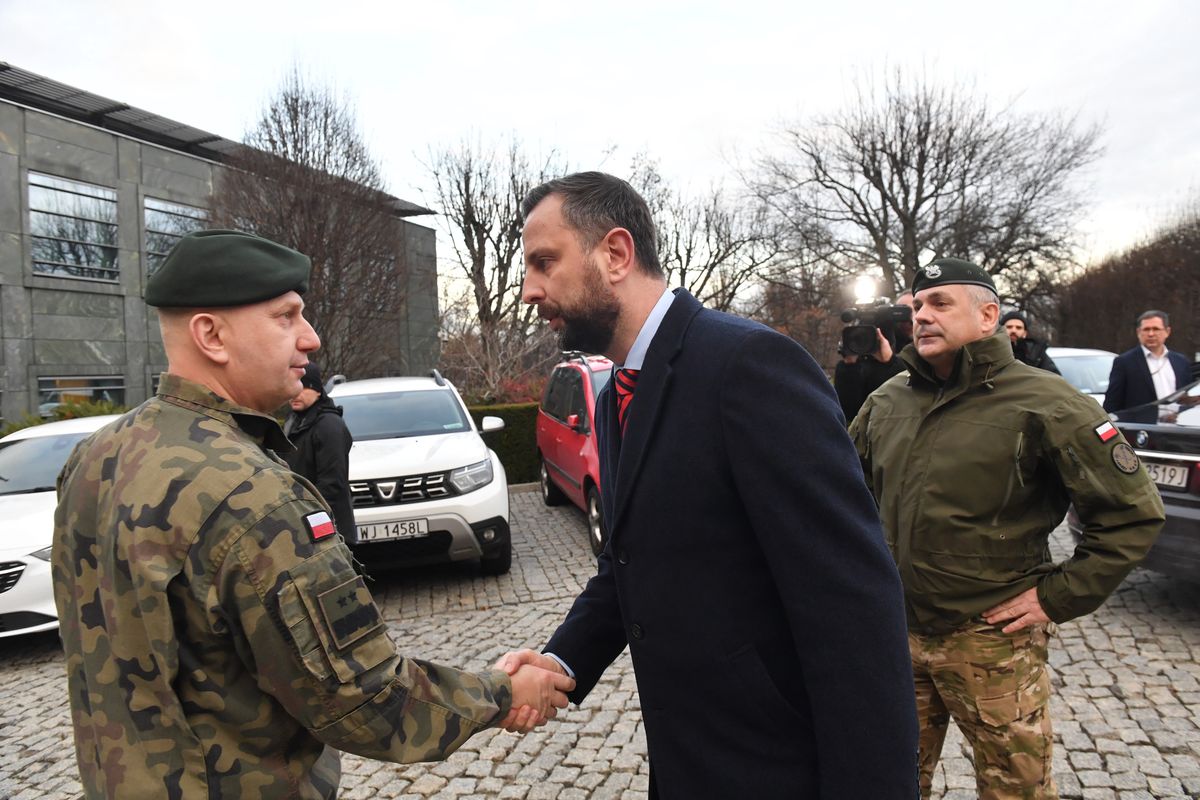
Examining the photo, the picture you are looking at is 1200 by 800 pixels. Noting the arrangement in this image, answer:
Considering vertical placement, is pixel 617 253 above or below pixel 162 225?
below

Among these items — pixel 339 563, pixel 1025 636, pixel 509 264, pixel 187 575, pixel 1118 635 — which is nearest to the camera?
pixel 187 575

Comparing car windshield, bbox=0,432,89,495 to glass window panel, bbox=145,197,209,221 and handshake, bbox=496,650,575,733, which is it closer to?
handshake, bbox=496,650,575,733

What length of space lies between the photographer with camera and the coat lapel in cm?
393

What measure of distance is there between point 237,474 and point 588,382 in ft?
22.1

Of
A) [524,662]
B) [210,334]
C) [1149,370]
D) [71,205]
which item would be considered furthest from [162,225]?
[524,662]

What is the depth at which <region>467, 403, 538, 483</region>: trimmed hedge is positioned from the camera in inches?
493

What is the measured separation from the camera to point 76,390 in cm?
1983

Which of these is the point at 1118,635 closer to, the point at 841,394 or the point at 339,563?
the point at 841,394

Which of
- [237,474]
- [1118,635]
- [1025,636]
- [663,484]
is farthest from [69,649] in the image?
[1118,635]

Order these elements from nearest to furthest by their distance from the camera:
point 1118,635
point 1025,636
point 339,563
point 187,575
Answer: point 187,575
point 339,563
point 1025,636
point 1118,635

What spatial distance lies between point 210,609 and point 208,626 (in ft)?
0.14

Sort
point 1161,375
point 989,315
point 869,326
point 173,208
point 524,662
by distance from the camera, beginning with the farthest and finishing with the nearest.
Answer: point 173,208, point 1161,375, point 869,326, point 989,315, point 524,662

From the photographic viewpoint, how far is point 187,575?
1.28 meters

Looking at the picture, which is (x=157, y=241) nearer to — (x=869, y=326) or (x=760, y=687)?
(x=869, y=326)
